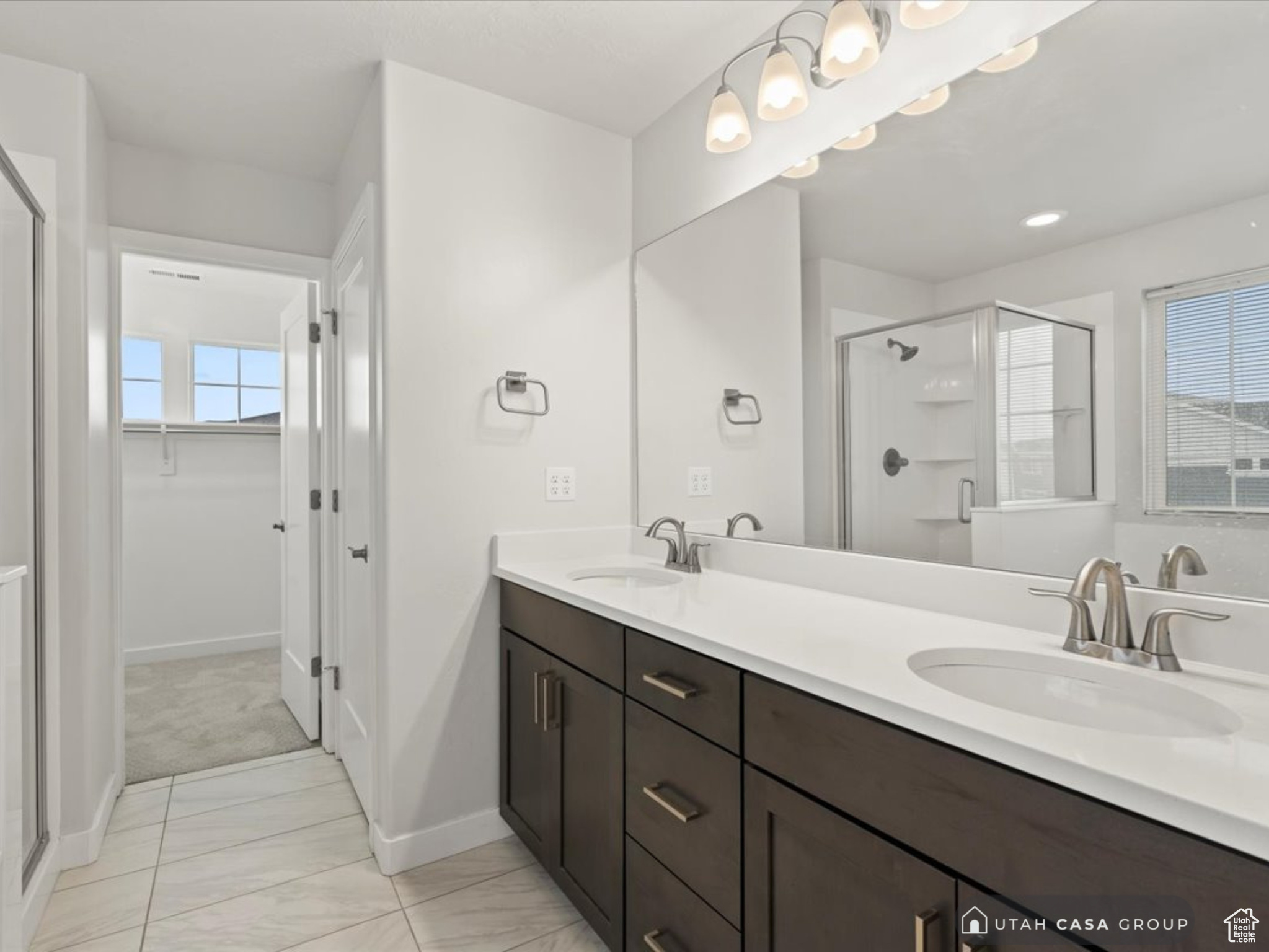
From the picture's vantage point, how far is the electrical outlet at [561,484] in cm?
224

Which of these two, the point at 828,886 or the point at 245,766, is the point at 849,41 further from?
the point at 245,766

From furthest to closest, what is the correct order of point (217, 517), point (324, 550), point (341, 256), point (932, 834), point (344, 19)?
point (217, 517), point (324, 550), point (341, 256), point (344, 19), point (932, 834)

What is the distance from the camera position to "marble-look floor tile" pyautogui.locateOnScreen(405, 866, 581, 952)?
1.66m

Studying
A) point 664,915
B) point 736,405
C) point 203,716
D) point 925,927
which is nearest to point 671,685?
point 664,915

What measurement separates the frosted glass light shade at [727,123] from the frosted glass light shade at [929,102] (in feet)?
1.50

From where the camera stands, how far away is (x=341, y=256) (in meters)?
2.58

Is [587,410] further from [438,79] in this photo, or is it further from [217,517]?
[217,517]

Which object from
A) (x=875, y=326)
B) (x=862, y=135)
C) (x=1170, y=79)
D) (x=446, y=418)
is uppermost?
(x=862, y=135)

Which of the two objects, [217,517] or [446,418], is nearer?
[446,418]

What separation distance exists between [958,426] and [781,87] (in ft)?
3.06

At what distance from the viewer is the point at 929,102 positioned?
4.79 feet

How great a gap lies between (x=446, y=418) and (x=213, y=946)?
147cm

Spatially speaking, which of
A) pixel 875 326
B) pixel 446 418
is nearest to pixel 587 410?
pixel 446 418

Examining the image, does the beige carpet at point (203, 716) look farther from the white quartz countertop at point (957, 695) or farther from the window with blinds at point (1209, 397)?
the window with blinds at point (1209, 397)
